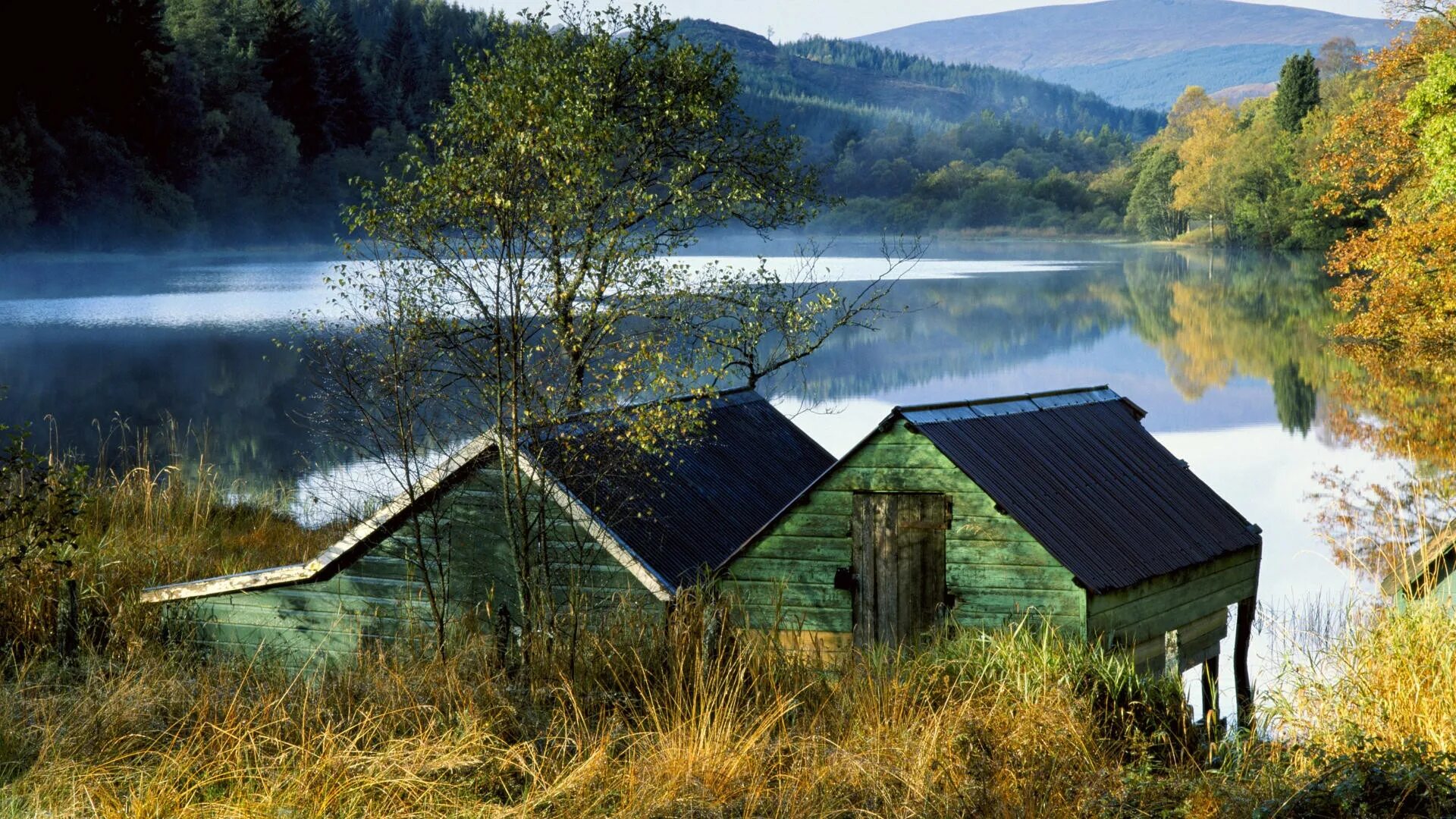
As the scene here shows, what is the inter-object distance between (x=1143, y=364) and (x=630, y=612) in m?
43.2

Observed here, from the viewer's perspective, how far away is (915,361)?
158 ft

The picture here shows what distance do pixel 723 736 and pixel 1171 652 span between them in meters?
6.40

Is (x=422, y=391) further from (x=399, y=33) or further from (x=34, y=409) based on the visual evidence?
(x=399, y=33)

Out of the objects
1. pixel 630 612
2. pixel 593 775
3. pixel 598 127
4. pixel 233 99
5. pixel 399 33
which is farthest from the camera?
pixel 399 33

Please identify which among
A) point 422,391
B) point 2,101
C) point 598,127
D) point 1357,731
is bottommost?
point 1357,731

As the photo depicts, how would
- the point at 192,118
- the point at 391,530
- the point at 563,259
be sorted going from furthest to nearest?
the point at 192,118 < the point at 563,259 < the point at 391,530

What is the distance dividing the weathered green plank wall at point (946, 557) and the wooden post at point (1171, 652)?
1700 mm

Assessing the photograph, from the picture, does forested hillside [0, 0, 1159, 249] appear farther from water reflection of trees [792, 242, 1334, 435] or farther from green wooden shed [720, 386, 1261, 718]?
green wooden shed [720, 386, 1261, 718]

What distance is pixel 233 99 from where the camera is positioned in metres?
77.8

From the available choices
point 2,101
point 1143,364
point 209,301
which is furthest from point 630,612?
point 2,101

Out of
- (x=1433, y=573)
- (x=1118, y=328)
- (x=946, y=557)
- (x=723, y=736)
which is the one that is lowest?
(x=1118, y=328)

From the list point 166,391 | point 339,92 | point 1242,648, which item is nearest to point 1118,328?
point 166,391

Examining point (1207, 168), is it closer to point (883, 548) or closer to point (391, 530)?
point (883, 548)

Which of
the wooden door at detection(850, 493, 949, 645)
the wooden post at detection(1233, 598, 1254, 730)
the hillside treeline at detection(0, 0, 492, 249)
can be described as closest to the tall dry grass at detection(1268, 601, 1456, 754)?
the wooden door at detection(850, 493, 949, 645)
